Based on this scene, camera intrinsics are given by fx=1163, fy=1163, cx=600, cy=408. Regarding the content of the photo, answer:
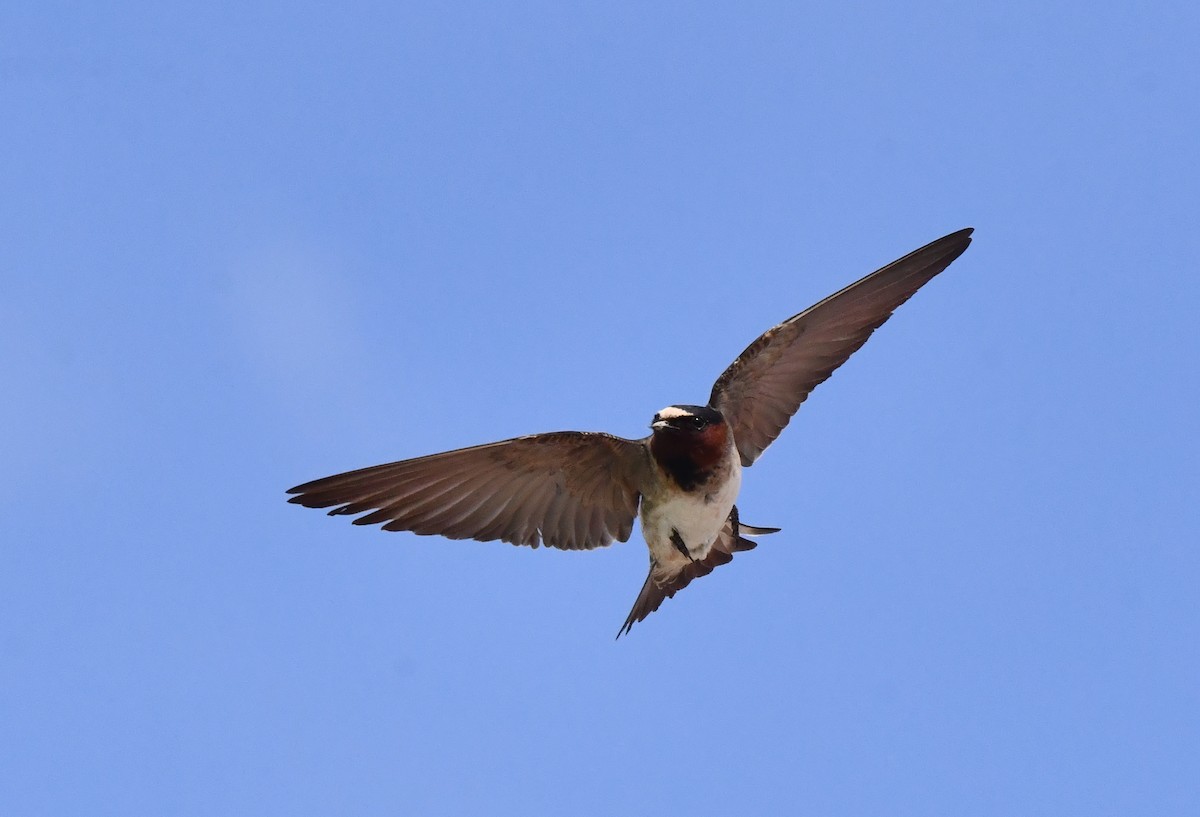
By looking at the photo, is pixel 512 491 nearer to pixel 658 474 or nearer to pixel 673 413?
pixel 658 474

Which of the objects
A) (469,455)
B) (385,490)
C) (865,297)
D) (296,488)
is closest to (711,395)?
(865,297)

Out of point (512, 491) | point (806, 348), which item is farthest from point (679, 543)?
point (806, 348)

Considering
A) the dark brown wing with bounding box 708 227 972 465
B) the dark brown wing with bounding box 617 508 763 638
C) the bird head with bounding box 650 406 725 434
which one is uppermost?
the dark brown wing with bounding box 708 227 972 465

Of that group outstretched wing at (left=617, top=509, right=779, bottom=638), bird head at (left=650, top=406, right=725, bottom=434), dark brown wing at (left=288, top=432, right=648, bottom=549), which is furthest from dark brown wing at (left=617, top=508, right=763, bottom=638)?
bird head at (left=650, top=406, right=725, bottom=434)

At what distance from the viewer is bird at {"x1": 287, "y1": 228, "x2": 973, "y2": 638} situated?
980 centimetres

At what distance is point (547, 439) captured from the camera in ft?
32.7

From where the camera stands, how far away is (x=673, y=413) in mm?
9664

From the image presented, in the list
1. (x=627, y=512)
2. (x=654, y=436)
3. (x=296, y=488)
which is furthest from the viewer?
(x=627, y=512)

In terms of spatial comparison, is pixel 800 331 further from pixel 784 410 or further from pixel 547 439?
pixel 547 439

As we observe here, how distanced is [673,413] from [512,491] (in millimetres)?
1736

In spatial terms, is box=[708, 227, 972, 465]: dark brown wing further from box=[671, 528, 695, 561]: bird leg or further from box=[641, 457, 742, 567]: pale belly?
box=[671, 528, 695, 561]: bird leg

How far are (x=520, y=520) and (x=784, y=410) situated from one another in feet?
9.02

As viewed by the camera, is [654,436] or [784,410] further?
[784,410]

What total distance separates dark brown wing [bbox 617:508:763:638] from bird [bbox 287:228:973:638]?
0.01 metres
